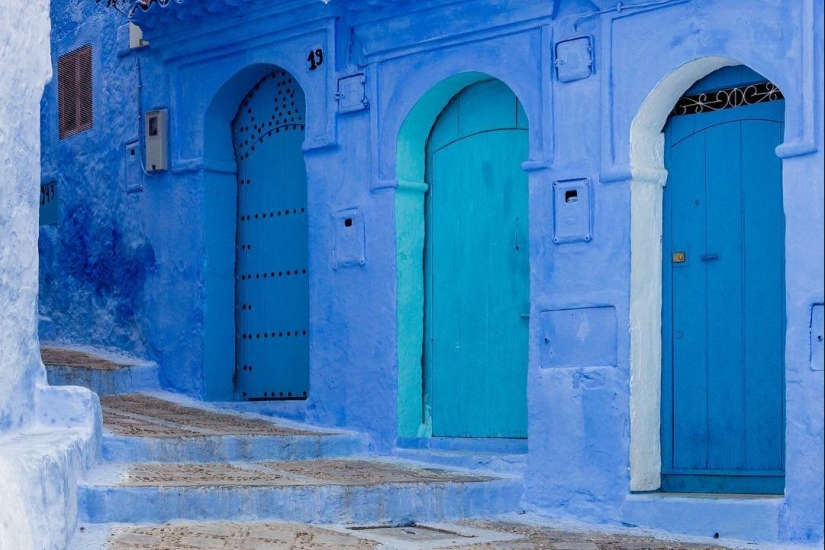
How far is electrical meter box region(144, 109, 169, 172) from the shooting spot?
10.0 meters

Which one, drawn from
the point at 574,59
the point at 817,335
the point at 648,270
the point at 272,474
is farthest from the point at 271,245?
the point at 817,335

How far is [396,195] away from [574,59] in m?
1.58

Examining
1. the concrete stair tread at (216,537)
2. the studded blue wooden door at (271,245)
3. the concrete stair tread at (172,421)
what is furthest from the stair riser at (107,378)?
the concrete stair tread at (216,537)

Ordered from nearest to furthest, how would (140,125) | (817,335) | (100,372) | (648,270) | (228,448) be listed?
(817,335) < (648,270) < (228,448) < (100,372) < (140,125)

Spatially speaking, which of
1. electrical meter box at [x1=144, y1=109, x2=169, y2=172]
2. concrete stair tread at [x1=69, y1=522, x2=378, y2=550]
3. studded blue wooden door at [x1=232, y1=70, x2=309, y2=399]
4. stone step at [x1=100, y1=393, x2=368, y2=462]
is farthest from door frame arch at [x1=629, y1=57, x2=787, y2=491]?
electrical meter box at [x1=144, y1=109, x2=169, y2=172]

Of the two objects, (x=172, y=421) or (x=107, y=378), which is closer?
(x=172, y=421)

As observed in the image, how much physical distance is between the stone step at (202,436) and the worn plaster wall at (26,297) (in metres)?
0.97

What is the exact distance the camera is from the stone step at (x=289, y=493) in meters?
6.34

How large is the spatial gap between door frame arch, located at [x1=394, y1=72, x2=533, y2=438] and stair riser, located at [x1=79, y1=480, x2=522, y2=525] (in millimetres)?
1149

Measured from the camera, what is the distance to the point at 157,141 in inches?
396

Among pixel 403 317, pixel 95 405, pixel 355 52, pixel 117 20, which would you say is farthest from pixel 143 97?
pixel 95 405

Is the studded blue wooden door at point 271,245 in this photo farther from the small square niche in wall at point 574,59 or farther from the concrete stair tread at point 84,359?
the small square niche in wall at point 574,59

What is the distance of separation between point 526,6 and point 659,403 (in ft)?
8.17

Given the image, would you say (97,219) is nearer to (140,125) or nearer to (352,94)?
(140,125)
